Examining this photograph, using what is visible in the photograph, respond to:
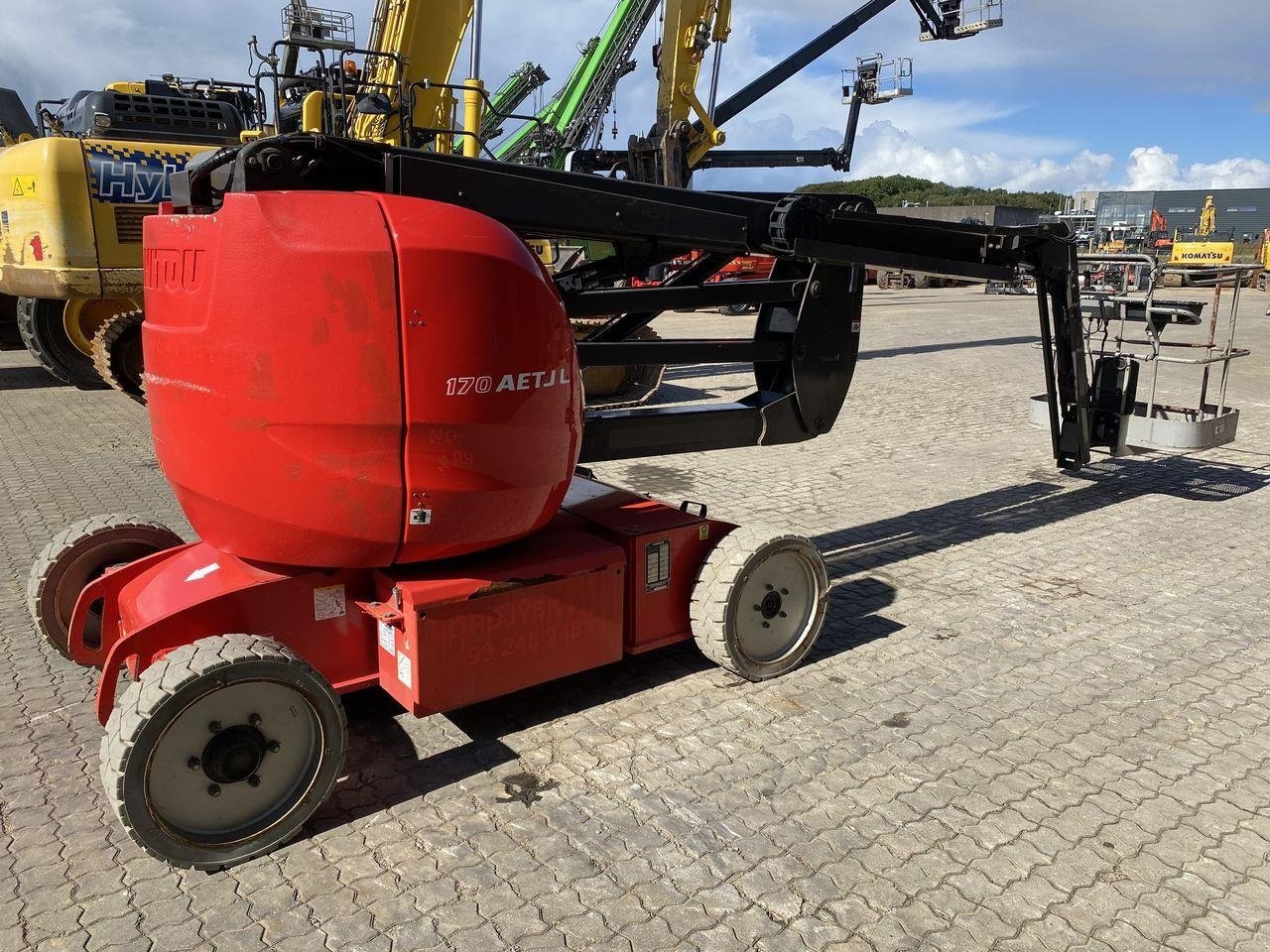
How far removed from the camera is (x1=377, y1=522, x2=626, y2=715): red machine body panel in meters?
3.72

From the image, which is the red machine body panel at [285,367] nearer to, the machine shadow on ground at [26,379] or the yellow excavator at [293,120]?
the yellow excavator at [293,120]

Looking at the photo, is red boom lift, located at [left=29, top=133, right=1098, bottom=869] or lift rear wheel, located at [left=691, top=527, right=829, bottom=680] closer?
red boom lift, located at [left=29, top=133, right=1098, bottom=869]

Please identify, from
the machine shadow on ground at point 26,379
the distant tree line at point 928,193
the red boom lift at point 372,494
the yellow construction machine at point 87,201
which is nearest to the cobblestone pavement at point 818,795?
the red boom lift at point 372,494

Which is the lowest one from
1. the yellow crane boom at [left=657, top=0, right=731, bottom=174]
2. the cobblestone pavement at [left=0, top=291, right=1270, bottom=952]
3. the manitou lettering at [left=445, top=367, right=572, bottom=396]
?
the cobblestone pavement at [left=0, top=291, right=1270, bottom=952]

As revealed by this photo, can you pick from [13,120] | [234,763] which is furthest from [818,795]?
[13,120]

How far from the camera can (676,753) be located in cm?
405

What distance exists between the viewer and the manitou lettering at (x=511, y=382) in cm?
347

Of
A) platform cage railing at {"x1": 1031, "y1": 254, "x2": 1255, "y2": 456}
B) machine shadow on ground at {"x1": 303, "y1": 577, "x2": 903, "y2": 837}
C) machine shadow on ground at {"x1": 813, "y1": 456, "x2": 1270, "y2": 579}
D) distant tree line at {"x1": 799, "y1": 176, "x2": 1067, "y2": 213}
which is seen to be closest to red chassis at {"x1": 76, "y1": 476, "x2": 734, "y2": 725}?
machine shadow on ground at {"x1": 303, "y1": 577, "x2": 903, "y2": 837}

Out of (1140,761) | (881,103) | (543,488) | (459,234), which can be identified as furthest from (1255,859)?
(881,103)

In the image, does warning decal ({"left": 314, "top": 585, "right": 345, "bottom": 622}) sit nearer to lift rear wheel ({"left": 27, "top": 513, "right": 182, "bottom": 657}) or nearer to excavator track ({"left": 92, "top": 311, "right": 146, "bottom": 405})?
lift rear wheel ({"left": 27, "top": 513, "right": 182, "bottom": 657})

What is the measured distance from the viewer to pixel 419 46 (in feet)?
42.4

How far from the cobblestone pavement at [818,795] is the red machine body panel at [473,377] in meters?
1.06

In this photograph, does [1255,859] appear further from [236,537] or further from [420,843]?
[236,537]

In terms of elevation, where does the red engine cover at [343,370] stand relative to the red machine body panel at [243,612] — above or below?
above
